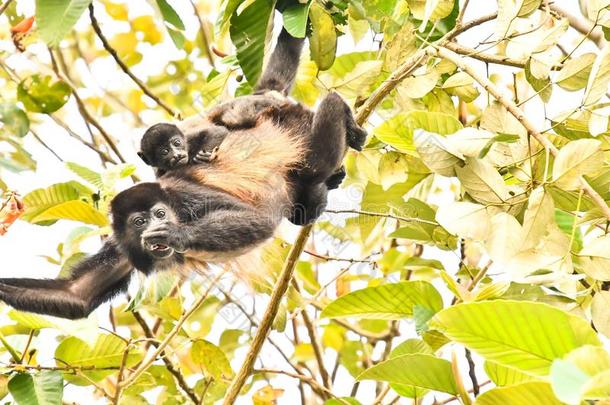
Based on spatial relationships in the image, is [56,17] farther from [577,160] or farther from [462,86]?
[462,86]

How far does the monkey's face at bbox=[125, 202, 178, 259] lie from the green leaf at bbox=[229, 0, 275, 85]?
0.62 meters

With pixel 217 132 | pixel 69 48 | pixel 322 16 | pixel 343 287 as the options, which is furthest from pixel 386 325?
pixel 69 48

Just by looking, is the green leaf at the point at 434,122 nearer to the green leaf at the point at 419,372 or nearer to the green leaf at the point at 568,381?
the green leaf at the point at 419,372

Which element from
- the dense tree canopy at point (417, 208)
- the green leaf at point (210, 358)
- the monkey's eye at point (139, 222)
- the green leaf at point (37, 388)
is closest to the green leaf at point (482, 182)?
the dense tree canopy at point (417, 208)

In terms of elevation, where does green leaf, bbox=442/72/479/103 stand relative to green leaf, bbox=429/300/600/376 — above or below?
above

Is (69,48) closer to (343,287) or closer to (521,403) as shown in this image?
(343,287)

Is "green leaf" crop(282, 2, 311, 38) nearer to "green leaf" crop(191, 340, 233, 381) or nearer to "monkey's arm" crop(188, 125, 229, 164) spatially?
"monkey's arm" crop(188, 125, 229, 164)

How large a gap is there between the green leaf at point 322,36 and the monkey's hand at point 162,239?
0.82m

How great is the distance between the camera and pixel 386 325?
4879 mm

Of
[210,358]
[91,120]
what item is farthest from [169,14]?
[91,120]

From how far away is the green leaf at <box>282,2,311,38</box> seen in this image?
251 centimetres

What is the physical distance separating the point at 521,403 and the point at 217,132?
6.54 feet

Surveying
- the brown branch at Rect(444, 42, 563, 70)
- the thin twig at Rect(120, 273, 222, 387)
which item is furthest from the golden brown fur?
the brown branch at Rect(444, 42, 563, 70)

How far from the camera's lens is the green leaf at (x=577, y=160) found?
79.4 inches
